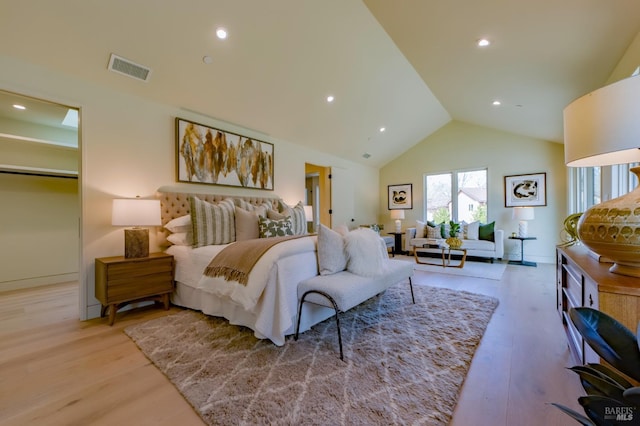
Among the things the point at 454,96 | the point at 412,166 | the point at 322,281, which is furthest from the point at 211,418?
the point at 412,166

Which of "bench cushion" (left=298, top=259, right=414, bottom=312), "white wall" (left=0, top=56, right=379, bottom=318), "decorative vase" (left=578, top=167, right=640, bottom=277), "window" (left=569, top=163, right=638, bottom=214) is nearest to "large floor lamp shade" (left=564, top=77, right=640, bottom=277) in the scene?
"decorative vase" (left=578, top=167, right=640, bottom=277)

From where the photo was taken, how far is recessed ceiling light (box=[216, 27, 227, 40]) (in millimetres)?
2621

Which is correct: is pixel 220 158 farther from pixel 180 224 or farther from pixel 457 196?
pixel 457 196

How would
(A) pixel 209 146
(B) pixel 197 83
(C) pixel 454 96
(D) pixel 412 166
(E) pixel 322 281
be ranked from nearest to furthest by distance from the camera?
(E) pixel 322 281 < (B) pixel 197 83 < (A) pixel 209 146 < (C) pixel 454 96 < (D) pixel 412 166

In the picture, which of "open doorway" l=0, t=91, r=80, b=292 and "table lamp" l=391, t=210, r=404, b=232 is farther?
"table lamp" l=391, t=210, r=404, b=232

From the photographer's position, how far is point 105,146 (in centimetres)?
281

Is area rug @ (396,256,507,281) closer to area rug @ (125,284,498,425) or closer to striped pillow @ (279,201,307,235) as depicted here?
area rug @ (125,284,498,425)

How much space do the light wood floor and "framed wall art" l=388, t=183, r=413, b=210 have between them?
4.58m

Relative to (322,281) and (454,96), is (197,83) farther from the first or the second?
(454,96)

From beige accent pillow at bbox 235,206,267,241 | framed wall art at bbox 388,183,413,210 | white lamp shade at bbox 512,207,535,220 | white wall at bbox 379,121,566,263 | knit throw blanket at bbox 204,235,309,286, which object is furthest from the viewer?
framed wall art at bbox 388,183,413,210

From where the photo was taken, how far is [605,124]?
1.19 meters

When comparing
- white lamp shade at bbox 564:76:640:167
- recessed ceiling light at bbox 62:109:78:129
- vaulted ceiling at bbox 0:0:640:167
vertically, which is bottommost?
white lamp shade at bbox 564:76:640:167

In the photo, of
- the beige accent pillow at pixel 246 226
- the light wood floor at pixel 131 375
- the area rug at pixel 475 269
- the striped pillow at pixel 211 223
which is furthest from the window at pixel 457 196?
the striped pillow at pixel 211 223

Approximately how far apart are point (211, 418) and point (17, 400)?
1168mm
